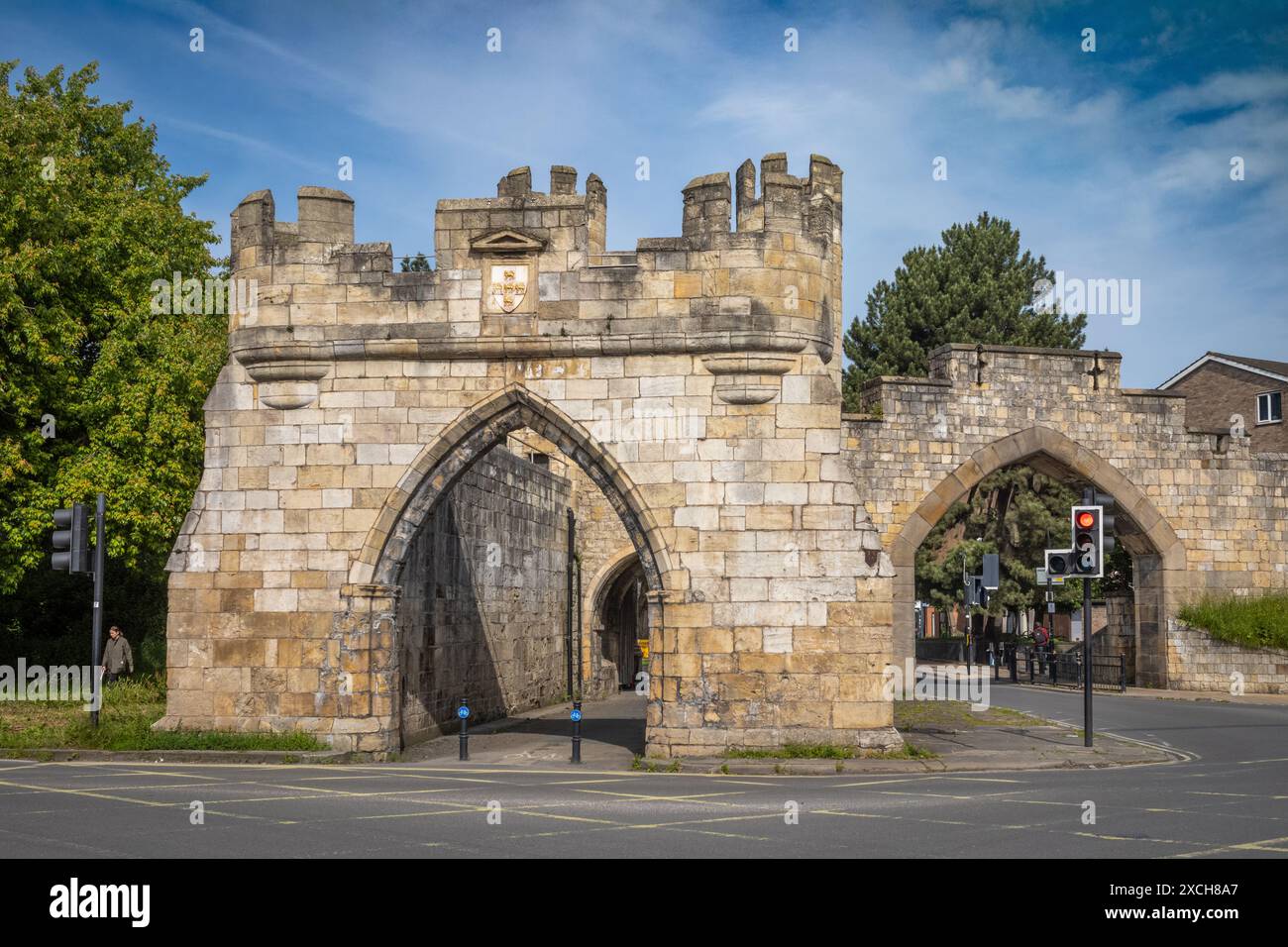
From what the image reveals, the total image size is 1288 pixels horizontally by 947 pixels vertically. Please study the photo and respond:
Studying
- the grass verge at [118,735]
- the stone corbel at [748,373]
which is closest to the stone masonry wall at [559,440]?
the stone corbel at [748,373]

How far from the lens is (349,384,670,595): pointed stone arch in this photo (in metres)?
14.4

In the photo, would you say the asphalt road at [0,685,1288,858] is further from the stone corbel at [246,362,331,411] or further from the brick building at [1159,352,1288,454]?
the brick building at [1159,352,1288,454]

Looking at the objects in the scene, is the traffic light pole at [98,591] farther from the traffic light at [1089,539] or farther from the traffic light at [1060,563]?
the traffic light at [1089,539]

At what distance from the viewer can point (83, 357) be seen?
24672 millimetres

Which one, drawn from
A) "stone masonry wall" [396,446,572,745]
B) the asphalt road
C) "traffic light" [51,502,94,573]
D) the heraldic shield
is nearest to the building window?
"stone masonry wall" [396,446,572,745]

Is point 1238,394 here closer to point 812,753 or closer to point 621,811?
point 812,753

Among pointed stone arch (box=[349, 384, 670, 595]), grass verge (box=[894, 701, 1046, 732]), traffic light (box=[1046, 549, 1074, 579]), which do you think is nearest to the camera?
pointed stone arch (box=[349, 384, 670, 595])

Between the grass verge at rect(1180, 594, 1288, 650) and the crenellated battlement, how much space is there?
15437mm

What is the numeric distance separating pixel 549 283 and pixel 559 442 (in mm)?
1785

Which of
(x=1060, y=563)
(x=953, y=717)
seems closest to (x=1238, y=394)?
(x=953, y=717)

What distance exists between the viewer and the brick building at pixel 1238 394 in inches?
1473

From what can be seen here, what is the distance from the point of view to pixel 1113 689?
90.1ft

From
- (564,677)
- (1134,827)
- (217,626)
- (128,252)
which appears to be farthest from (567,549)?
(1134,827)
